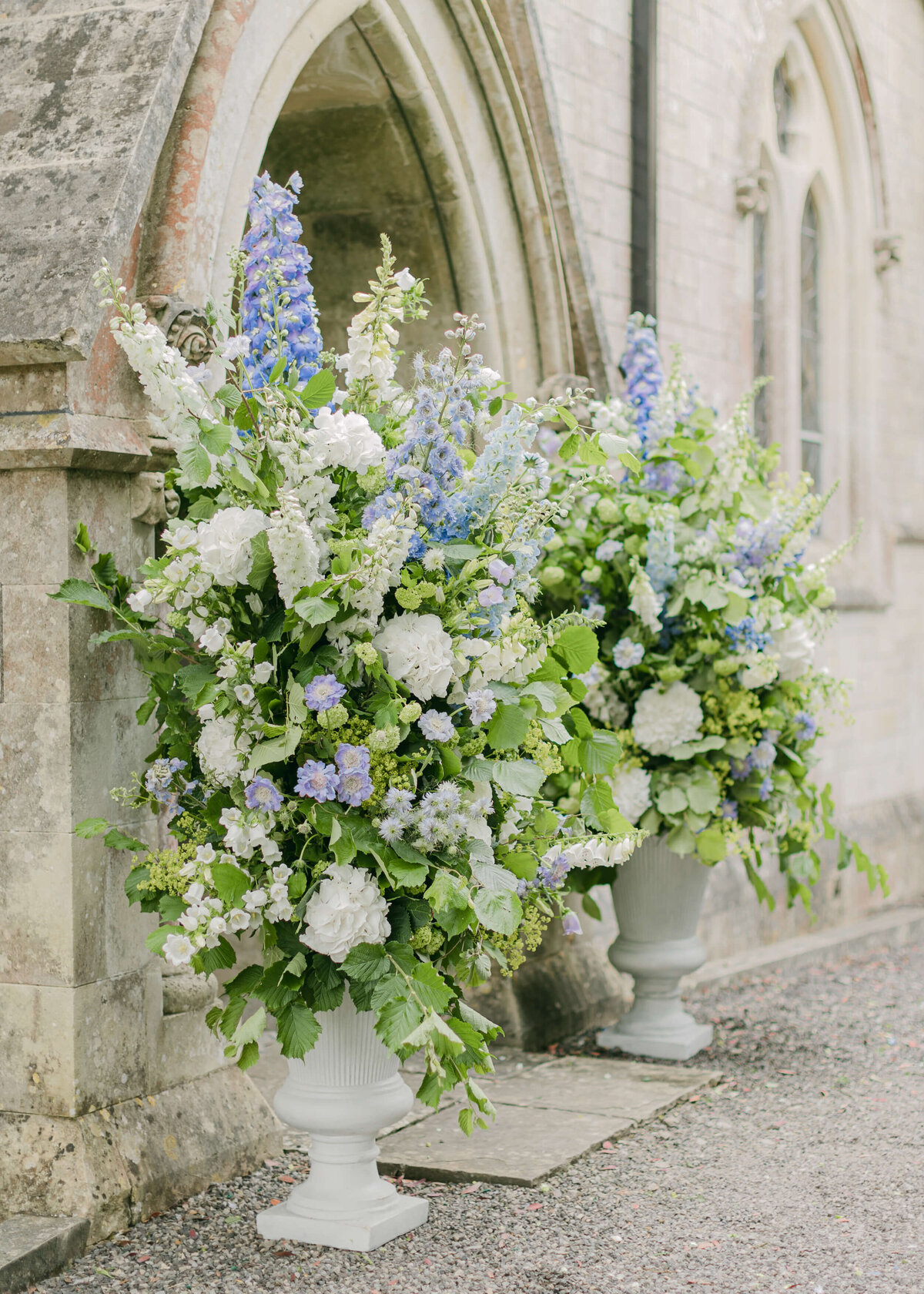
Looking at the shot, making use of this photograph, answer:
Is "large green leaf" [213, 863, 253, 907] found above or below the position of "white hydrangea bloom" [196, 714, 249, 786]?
below

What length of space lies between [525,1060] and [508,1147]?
99 centimetres

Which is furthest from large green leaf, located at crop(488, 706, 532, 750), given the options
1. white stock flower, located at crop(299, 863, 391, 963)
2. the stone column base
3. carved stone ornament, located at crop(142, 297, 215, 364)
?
the stone column base

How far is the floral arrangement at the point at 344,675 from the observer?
115 inches

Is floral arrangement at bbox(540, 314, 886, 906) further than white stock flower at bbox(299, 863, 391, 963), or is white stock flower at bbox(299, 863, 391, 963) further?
floral arrangement at bbox(540, 314, 886, 906)

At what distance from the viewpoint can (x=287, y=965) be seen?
3.03 meters

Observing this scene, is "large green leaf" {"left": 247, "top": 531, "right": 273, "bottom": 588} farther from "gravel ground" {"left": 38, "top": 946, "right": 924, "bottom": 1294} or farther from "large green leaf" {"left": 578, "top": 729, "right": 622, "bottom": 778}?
"gravel ground" {"left": 38, "top": 946, "right": 924, "bottom": 1294}

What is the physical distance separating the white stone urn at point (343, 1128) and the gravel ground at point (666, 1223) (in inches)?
1.7

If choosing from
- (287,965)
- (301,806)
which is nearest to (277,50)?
(301,806)

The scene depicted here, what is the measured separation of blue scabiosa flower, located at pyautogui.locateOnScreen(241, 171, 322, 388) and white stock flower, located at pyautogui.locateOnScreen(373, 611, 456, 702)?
0.60 m

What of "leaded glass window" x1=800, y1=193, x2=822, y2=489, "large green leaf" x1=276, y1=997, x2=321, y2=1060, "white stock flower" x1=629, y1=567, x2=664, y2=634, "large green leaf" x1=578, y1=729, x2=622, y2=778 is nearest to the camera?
"large green leaf" x1=276, y1=997, x2=321, y2=1060

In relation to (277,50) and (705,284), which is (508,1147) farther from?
(705,284)

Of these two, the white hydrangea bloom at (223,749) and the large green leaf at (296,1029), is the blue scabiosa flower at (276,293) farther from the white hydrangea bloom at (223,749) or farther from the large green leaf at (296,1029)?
the large green leaf at (296,1029)

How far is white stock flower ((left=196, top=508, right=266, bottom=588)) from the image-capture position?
2.94m

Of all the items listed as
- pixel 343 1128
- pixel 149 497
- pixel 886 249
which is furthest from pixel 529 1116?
pixel 886 249
